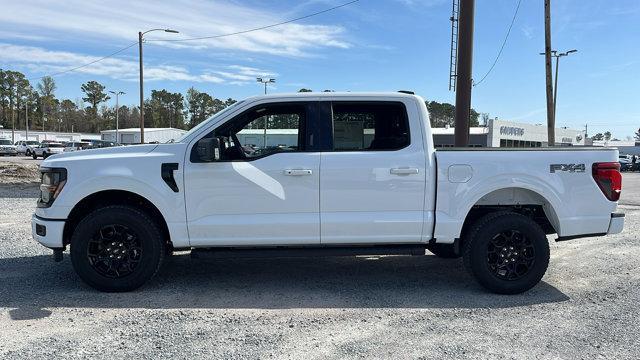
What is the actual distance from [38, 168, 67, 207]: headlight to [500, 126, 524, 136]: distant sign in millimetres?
55402

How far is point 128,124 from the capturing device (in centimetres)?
12675

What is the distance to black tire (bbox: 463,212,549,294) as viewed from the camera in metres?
5.32

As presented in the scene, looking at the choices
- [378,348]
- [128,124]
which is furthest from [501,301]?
[128,124]

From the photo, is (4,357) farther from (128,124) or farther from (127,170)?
(128,124)

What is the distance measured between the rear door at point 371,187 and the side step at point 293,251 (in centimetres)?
11

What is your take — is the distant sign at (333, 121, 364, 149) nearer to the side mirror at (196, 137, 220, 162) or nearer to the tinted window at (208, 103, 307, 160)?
the tinted window at (208, 103, 307, 160)

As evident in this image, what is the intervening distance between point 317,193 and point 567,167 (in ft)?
8.58

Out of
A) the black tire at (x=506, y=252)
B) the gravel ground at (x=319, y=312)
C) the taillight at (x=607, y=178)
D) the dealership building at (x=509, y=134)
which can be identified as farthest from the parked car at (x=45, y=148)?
the taillight at (x=607, y=178)

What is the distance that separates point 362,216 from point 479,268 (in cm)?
133

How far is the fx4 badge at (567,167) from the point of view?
5.35 m

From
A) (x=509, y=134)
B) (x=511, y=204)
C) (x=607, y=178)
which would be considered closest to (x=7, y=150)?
(x=509, y=134)

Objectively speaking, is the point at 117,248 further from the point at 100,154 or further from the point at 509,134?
the point at 509,134

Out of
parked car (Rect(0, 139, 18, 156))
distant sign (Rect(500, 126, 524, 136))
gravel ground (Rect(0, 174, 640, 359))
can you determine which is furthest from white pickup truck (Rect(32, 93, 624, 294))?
parked car (Rect(0, 139, 18, 156))

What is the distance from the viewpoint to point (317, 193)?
5.17 meters
